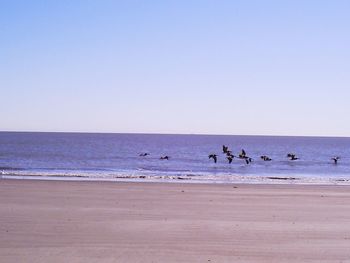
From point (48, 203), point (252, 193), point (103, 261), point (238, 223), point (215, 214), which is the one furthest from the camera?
point (252, 193)

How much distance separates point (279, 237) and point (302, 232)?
3.08ft

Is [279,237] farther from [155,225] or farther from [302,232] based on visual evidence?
[155,225]

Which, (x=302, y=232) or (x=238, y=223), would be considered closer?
(x=302, y=232)

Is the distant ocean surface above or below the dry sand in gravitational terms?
below

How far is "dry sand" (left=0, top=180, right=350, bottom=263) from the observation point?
30.3 ft

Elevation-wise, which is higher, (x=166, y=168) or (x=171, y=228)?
(x=171, y=228)

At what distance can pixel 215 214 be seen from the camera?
46.2ft

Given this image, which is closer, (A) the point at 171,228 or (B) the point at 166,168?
(A) the point at 171,228

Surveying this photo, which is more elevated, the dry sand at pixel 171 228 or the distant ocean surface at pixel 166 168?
the dry sand at pixel 171 228

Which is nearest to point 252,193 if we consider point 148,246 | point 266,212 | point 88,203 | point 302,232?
point 266,212

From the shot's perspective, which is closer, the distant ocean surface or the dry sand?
the dry sand

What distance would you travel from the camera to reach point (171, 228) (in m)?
11.7

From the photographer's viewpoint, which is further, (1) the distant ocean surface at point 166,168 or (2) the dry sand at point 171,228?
(1) the distant ocean surface at point 166,168

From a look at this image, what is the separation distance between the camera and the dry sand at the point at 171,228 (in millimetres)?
9227
